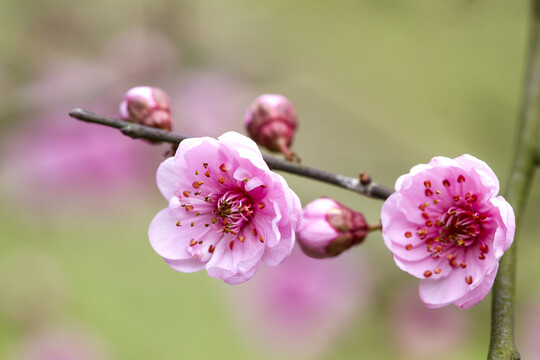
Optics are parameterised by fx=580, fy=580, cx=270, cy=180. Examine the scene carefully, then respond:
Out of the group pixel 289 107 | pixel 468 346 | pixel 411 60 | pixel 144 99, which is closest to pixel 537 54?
pixel 289 107

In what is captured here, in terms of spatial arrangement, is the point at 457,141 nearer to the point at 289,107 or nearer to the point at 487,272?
the point at 289,107

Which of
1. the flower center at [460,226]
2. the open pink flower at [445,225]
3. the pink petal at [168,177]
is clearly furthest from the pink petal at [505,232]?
the pink petal at [168,177]

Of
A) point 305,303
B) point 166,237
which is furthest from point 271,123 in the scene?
point 305,303

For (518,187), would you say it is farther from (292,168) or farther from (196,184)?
(196,184)

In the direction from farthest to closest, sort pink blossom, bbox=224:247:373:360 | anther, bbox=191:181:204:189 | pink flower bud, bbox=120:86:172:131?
pink blossom, bbox=224:247:373:360
pink flower bud, bbox=120:86:172:131
anther, bbox=191:181:204:189

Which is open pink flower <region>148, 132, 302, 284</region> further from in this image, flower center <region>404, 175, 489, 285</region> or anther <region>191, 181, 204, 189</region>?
flower center <region>404, 175, 489, 285</region>

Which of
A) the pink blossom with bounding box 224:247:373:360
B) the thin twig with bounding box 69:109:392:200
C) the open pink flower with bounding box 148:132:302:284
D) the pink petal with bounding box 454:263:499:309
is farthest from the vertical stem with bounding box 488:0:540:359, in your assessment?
the pink blossom with bounding box 224:247:373:360

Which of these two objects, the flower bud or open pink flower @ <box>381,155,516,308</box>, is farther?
the flower bud
